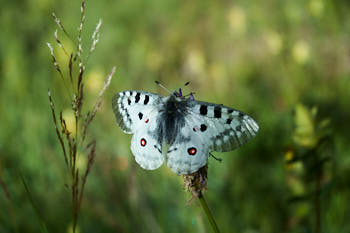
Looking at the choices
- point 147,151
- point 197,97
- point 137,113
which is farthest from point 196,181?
point 197,97

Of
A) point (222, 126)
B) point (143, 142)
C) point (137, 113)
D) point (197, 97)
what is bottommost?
point (222, 126)

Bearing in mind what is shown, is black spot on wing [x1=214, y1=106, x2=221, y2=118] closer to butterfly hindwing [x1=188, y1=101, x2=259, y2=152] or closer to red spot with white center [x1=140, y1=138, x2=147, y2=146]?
butterfly hindwing [x1=188, y1=101, x2=259, y2=152]

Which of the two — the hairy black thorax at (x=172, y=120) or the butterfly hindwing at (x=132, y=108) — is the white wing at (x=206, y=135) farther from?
the butterfly hindwing at (x=132, y=108)

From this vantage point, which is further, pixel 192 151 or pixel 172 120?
pixel 172 120

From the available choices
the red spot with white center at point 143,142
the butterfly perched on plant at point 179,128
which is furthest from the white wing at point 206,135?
the red spot with white center at point 143,142

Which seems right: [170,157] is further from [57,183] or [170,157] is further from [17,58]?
[17,58]

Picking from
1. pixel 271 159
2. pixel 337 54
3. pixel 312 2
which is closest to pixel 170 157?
pixel 271 159

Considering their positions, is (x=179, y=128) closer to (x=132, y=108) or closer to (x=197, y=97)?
(x=132, y=108)
